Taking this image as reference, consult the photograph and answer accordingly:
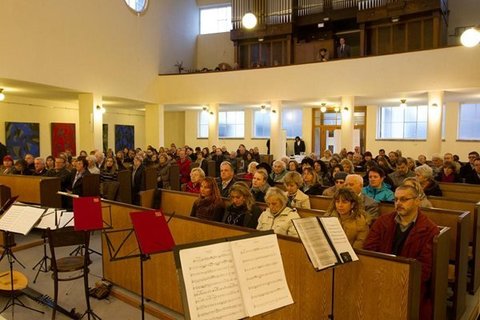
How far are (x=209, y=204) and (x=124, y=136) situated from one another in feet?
45.9

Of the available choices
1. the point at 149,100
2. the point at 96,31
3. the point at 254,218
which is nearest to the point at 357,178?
the point at 254,218

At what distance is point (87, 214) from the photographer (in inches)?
135

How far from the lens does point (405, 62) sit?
413 inches

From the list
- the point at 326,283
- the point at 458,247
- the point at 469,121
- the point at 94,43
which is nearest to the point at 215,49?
the point at 94,43

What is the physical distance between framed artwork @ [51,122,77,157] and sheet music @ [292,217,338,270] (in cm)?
1302

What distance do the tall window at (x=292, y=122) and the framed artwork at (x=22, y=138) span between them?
9.73 metres

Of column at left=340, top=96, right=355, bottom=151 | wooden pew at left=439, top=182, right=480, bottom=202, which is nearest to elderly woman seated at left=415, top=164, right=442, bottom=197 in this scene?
wooden pew at left=439, top=182, right=480, bottom=202

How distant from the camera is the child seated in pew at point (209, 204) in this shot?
158 inches

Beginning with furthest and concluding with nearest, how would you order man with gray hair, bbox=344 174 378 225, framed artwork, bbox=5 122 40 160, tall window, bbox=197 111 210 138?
tall window, bbox=197 111 210 138
framed artwork, bbox=5 122 40 160
man with gray hair, bbox=344 174 378 225

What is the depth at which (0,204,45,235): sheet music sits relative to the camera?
336cm

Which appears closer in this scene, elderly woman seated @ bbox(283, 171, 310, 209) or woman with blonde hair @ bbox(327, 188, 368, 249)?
woman with blonde hair @ bbox(327, 188, 368, 249)

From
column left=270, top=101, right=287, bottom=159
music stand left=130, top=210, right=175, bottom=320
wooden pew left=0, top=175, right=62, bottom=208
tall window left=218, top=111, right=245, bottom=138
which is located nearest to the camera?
music stand left=130, top=210, right=175, bottom=320

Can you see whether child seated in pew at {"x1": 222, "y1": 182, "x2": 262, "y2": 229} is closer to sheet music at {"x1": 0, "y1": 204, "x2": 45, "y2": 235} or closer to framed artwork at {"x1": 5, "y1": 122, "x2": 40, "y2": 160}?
sheet music at {"x1": 0, "y1": 204, "x2": 45, "y2": 235}

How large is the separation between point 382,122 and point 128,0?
1019cm
